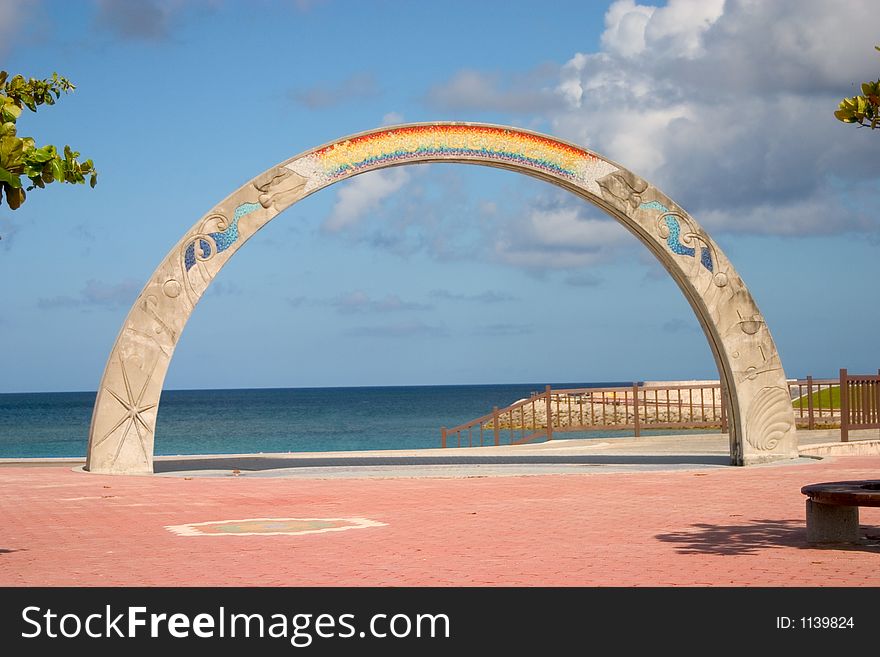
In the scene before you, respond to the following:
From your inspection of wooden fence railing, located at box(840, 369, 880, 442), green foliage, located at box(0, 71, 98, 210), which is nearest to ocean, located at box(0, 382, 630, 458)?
wooden fence railing, located at box(840, 369, 880, 442)

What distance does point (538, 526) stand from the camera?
416 inches

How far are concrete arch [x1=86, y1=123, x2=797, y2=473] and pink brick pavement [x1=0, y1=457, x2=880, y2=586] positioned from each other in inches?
61.5

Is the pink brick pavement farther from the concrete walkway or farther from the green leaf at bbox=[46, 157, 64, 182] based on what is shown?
the green leaf at bbox=[46, 157, 64, 182]

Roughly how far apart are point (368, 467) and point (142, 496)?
5.17m

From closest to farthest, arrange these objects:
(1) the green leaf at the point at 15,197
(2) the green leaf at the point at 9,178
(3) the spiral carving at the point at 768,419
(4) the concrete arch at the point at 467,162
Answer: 1. (2) the green leaf at the point at 9,178
2. (1) the green leaf at the point at 15,197
3. (4) the concrete arch at the point at 467,162
4. (3) the spiral carving at the point at 768,419

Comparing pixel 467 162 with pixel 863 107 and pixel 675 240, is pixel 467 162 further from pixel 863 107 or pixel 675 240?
pixel 863 107

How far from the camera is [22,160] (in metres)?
7.60

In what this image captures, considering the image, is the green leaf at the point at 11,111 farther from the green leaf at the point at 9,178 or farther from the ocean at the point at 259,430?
the ocean at the point at 259,430

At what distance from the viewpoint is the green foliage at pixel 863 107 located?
8.06 m

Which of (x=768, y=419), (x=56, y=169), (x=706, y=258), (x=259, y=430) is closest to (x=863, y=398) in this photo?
(x=768, y=419)

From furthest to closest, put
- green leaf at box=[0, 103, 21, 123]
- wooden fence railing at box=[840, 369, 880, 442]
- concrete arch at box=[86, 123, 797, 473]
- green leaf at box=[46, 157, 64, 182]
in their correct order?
wooden fence railing at box=[840, 369, 880, 442], concrete arch at box=[86, 123, 797, 473], green leaf at box=[46, 157, 64, 182], green leaf at box=[0, 103, 21, 123]

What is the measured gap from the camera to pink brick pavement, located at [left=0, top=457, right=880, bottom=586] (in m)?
7.90

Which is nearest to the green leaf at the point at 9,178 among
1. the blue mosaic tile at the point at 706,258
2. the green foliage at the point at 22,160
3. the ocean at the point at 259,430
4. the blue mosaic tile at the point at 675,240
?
the green foliage at the point at 22,160

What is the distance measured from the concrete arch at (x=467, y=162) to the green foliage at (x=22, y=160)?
8328 mm
